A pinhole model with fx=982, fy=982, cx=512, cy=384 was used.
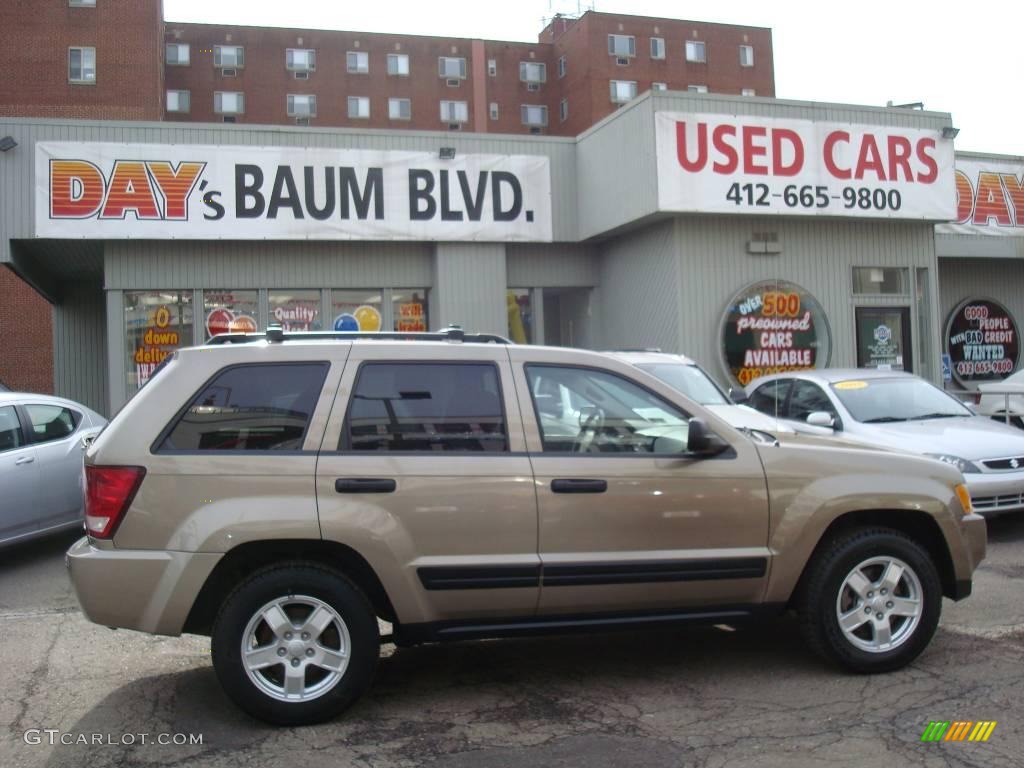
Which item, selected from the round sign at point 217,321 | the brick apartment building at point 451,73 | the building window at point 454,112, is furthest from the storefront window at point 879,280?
the building window at point 454,112

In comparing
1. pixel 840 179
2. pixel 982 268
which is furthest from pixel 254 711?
pixel 982 268

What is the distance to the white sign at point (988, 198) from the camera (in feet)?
58.5

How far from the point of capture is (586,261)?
16.6 metres

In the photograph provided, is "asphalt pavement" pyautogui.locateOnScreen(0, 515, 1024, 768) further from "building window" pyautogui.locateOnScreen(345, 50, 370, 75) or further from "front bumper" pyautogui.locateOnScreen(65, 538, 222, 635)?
"building window" pyautogui.locateOnScreen(345, 50, 370, 75)

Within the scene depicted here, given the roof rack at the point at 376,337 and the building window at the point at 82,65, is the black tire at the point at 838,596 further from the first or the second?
the building window at the point at 82,65

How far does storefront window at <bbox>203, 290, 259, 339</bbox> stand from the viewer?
14.8 m

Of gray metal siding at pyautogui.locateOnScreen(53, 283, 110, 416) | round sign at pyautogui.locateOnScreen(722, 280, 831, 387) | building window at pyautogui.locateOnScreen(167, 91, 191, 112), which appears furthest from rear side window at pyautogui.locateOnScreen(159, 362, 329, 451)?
building window at pyautogui.locateOnScreen(167, 91, 191, 112)

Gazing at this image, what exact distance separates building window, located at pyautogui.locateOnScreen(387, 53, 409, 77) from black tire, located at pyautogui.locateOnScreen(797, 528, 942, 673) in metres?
55.4

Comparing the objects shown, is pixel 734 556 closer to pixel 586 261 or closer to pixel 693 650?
pixel 693 650

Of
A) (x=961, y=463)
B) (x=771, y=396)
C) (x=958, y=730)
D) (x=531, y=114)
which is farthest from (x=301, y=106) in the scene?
(x=958, y=730)

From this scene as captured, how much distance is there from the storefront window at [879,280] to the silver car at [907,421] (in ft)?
17.1

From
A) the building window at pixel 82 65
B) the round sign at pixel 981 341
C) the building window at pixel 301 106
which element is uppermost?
the building window at pixel 301 106

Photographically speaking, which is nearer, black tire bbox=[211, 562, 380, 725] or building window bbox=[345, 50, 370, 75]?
black tire bbox=[211, 562, 380, 725]

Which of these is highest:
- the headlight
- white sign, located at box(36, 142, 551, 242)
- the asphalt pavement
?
white sign, located at box(36, 142, 551, 242)
